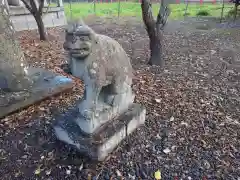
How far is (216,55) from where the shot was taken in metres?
6.37

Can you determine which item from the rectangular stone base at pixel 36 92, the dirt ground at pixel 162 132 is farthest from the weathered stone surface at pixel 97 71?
the rectangular stone base at pixel 36 92

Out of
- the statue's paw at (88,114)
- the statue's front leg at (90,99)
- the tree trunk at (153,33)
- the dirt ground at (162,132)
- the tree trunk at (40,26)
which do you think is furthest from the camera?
the tree trunk at (40,26)

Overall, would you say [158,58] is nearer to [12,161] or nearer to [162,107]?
[162,107]

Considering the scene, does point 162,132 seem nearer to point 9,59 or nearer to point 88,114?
point 88,114

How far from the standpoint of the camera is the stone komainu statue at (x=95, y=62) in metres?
2.14

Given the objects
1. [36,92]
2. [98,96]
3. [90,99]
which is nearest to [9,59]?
[36,92]

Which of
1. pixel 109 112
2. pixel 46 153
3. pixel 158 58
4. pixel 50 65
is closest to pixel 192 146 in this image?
pixel 109 112

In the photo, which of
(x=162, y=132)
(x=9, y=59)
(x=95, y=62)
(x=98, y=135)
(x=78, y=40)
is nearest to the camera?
(x=78, y=40)

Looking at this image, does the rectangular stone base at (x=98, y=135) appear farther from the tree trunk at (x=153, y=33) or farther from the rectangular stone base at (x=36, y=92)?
the tree trunk at (x=153, y=33)

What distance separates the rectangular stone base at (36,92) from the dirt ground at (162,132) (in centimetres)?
12

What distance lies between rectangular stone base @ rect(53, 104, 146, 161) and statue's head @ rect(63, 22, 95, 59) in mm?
930

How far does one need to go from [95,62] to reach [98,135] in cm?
83

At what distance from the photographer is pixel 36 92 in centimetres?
376

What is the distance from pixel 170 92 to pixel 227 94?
1.07 m
